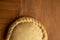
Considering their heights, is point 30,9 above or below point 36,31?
above

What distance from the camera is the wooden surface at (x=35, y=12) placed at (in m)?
1.25

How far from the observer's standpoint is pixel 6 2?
124 centimetres

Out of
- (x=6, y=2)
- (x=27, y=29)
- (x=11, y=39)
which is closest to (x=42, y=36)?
(x=27, y=29)

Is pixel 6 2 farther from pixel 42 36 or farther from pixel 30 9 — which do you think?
pixel 42 36

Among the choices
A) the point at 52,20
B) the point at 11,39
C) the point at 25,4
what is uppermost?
the point at 25,4

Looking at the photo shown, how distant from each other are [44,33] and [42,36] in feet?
0.09

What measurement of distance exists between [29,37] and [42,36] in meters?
0.11

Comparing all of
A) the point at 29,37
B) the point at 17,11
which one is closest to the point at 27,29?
the point at 29,37

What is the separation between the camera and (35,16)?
1289 mm

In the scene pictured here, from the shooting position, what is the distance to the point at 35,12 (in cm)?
129

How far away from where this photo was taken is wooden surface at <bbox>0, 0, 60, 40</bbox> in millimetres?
1254

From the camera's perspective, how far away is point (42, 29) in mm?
1272

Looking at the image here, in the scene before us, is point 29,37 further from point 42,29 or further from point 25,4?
point 25,4

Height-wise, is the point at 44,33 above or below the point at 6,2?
below
